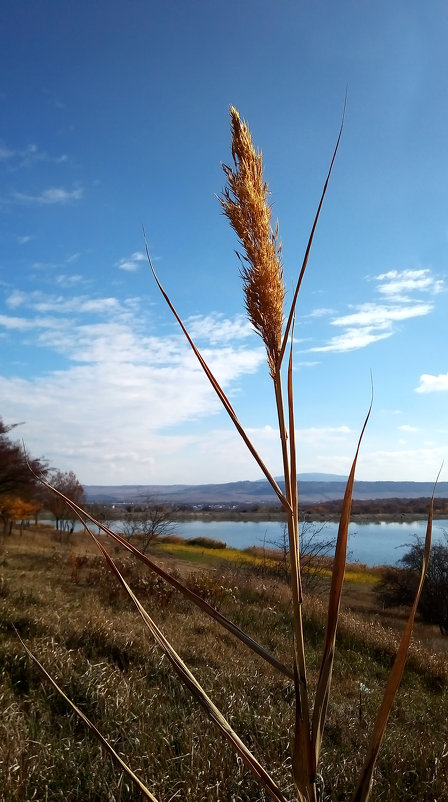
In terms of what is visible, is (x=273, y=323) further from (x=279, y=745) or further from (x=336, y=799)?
(x=279, y=745)

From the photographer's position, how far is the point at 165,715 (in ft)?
13.4

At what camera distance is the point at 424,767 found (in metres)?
3.68

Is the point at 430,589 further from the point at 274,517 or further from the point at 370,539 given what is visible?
the point at 274,517

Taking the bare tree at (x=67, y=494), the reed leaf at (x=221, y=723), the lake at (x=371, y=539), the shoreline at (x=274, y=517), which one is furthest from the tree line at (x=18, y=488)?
the shoreline at (x=274, y=517)

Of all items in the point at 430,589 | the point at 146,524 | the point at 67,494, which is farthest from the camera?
the point at 67,494

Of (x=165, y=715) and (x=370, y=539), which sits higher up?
(x=165, y=715)

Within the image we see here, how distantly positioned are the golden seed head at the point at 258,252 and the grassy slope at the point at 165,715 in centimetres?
292

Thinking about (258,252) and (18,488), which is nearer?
(258,252)

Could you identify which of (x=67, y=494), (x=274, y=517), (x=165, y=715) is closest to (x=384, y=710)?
(x=165, y=715)

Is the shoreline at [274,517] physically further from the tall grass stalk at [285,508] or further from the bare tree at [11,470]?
the tall grass stalk at [285,508]

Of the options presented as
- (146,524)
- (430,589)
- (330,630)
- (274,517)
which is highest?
(330,630)

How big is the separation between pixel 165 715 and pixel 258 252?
4071mm

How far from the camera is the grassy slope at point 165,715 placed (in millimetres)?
3162

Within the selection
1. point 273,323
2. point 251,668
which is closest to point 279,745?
point 251,668
